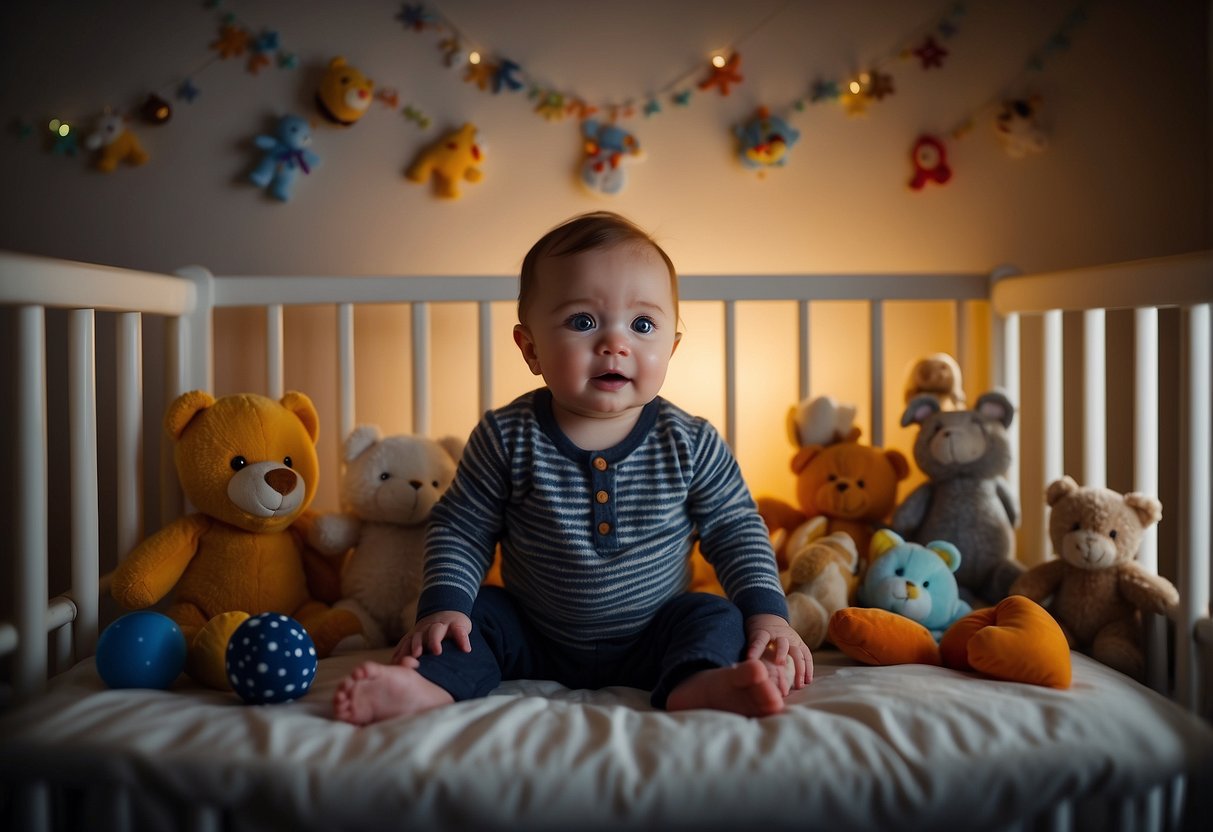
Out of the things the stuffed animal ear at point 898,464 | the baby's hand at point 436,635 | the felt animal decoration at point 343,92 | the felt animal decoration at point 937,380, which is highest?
the felt animal decoration at point 343,92

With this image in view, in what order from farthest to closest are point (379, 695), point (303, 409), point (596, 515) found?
point (303, 409) → point (596, 515) → point (379, 695)

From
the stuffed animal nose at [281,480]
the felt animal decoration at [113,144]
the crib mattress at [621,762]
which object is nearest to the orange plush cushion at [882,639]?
the crib mattress at [621,762]

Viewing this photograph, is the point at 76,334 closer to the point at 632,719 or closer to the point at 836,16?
the point at 632,719

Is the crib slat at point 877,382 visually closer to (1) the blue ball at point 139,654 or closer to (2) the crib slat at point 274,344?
(2) the crib slat at point 274,344

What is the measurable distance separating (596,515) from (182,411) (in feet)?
1.81

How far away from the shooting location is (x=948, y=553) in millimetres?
1334

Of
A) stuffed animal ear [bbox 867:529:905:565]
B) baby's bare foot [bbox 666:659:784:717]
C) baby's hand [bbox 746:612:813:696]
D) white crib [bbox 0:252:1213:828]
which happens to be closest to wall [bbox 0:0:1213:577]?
white crib [bbox 0:252:1213:828]

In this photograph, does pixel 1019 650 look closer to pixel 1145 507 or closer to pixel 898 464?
pixel 1145 507

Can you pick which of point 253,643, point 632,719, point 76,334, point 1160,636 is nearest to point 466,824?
point 632,719

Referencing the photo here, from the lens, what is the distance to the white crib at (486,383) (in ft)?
3.41

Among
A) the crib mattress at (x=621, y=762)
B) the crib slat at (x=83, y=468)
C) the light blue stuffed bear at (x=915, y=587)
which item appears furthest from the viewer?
the light blue stuffed bear at (x=915, y=587)

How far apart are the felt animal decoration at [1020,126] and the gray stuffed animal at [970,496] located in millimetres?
485

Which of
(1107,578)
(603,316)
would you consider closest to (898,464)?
(1107,578)

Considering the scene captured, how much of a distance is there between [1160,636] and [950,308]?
0.73 meters
